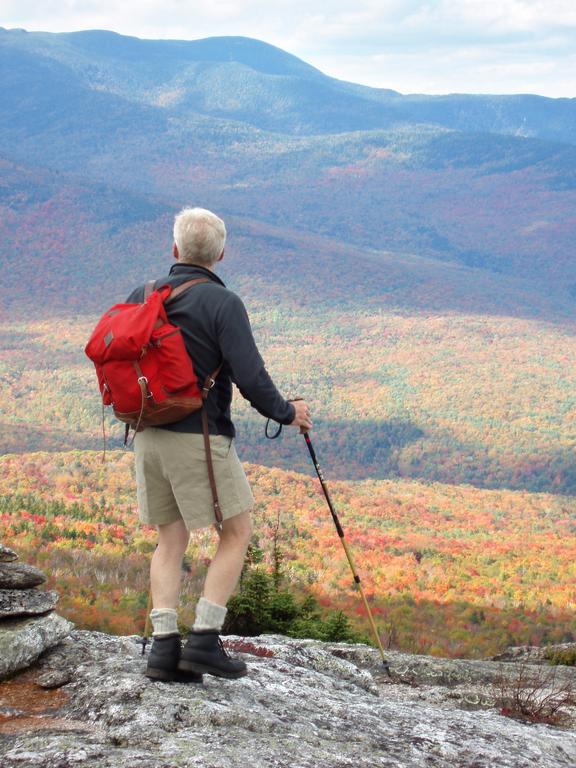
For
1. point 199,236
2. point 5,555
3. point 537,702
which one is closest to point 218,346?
point 199,236

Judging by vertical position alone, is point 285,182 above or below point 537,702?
above

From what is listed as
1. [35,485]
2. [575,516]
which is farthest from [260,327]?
[35,485]

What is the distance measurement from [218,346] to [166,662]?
1.68 meters

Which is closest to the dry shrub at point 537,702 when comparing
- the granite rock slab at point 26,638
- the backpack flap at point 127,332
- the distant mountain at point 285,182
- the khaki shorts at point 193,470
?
the khaki shorts at point 193,470

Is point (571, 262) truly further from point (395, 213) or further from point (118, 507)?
point (118, 507)

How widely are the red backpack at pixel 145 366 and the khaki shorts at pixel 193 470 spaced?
11 centimetres

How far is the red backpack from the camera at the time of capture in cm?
422

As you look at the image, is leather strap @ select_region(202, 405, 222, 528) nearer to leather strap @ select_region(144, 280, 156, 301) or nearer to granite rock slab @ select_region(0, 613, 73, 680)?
leather strap @ select_region(144, 280, 156, 301)

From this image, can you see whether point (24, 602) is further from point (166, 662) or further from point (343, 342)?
point (343, 342)

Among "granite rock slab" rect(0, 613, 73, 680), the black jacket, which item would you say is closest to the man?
the black jacket

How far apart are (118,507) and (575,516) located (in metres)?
19.6

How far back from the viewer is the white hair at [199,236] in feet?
14.8

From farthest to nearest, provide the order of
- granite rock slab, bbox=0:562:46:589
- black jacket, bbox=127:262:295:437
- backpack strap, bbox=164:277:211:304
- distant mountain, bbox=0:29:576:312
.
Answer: distant mountain, bbox=0:29:576:312 < granite rock slab, bbox=0:562:46:589 < backpack strap, bbox=164:277:211:304 < black jacket, bbox=127:262:295:437

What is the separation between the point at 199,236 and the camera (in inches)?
179
